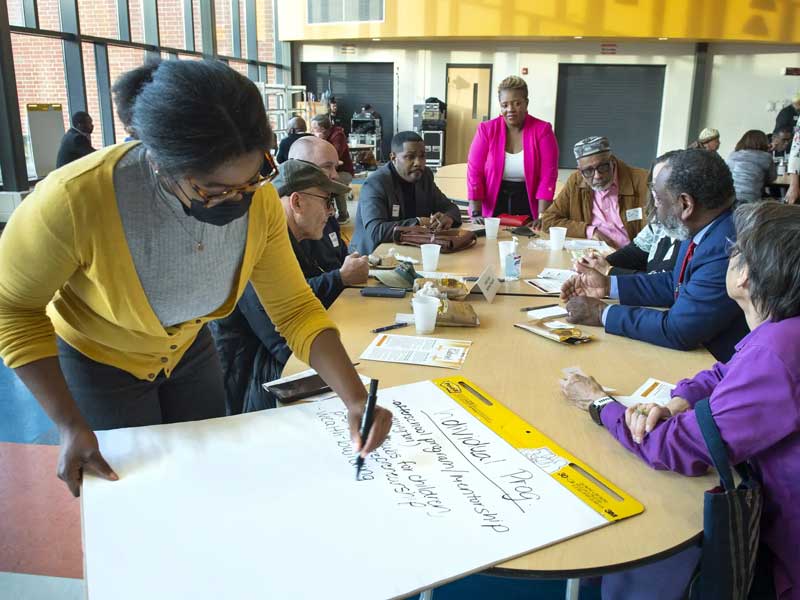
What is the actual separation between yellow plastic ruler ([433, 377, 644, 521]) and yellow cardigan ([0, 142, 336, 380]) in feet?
1.28

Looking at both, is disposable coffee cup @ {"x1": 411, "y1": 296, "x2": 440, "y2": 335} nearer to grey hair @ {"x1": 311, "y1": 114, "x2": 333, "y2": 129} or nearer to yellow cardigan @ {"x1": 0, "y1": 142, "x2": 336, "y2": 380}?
yellow cardigan @ {"x1": 0, "y1": 142, "x2": 336, "y2": 380}

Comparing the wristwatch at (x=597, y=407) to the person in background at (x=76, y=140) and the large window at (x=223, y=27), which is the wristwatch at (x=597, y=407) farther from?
the large window at (x=223, y=27)

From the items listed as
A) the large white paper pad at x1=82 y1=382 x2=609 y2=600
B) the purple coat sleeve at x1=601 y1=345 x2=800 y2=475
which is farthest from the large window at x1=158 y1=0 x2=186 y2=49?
the purple coat sleeve at x1=601 y1=345 x2=800 y2=475

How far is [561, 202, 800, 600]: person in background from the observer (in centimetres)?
117

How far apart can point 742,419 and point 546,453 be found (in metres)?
0.36

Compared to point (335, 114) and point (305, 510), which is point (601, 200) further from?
point (335, 114)

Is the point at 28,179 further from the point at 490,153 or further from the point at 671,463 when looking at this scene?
the point at 671,463

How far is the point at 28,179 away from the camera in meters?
6.72

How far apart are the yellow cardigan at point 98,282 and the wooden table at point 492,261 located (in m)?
1.22

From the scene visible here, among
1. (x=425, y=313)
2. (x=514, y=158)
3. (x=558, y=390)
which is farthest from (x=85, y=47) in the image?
(x=558, y=390)

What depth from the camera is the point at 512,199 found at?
4.64m

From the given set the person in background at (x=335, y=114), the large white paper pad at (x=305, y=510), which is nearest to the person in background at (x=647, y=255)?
the large white paper pad at (x=305, y=510)

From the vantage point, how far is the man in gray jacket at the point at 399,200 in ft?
12.0

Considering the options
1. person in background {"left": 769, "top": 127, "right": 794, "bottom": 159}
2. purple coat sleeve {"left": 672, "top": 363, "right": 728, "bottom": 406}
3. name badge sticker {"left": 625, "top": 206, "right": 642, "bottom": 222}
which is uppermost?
person in background {"left": 769, "top": 127, "right": 794, "bottom": 159}
